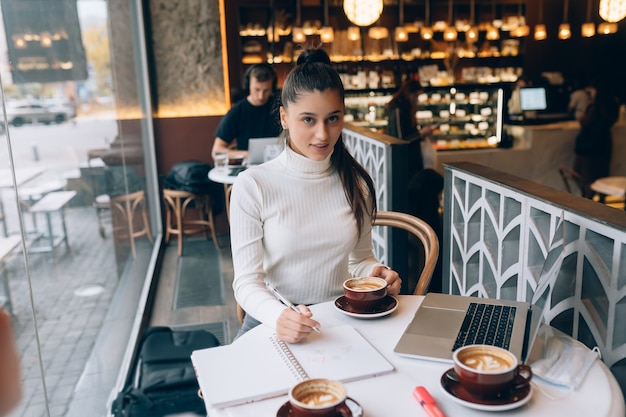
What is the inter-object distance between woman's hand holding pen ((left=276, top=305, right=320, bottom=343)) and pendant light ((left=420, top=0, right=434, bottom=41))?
8486 mm

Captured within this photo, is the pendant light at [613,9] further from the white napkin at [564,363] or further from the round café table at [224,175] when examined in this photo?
the white napkin at [564,363]

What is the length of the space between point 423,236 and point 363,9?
4.41m

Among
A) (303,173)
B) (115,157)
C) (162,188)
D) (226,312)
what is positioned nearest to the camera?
(303,173)

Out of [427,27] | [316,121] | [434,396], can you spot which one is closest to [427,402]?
[434,396]

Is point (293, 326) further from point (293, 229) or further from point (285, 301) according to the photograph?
point (293, 229)

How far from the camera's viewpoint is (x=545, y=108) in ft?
27.9

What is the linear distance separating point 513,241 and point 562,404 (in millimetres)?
1137

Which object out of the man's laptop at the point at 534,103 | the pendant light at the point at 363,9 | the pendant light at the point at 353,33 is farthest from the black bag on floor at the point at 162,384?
the man's laptop at the point at 534,103

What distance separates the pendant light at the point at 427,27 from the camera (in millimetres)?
9172

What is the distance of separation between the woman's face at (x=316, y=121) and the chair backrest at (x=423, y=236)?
23.2 inches

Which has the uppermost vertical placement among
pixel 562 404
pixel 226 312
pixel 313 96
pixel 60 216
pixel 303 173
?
Result: pixel 313 96

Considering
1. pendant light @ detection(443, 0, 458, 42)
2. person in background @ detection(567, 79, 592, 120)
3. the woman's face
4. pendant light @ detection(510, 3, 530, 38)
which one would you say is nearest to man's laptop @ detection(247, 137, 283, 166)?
the woman's face

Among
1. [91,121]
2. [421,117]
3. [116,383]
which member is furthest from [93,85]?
[421,117]

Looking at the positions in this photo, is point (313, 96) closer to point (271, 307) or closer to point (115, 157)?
point (271, 307)
